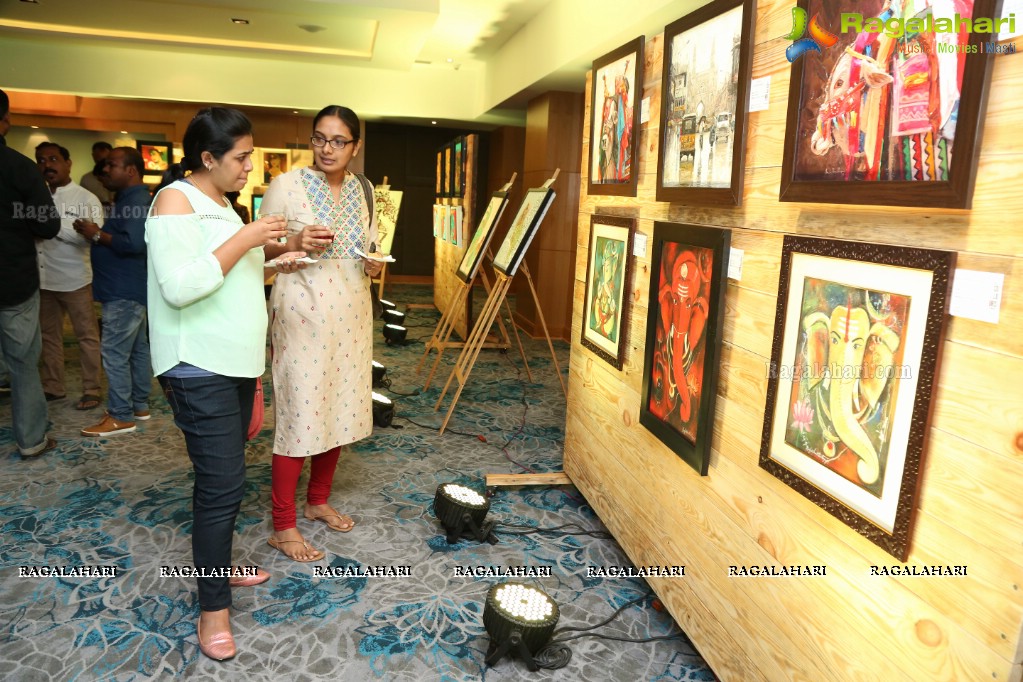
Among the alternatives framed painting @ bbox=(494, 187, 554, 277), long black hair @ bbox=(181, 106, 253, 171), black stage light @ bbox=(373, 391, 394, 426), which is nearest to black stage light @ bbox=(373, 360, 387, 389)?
black stage light @ bbox=(373, 391, 394, 426)

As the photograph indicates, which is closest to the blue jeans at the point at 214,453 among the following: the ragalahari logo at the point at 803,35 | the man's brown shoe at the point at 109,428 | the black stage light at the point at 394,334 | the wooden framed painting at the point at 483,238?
the ragalahari logo at the point at 803,35

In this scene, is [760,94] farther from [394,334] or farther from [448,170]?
[448,170]

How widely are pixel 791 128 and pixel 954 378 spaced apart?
0.74m

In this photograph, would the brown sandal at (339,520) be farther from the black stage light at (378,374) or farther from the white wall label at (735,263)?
the black stage light at (378,374)

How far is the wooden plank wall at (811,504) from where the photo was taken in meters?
1.21

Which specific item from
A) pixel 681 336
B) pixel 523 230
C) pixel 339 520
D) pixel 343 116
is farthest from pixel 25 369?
pixel 681 336

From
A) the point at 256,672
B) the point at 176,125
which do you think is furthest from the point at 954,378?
the point at 176,125

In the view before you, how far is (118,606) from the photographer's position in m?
2.46

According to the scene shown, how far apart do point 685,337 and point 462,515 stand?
1.29 m

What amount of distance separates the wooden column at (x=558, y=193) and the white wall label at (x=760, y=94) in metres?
5.22

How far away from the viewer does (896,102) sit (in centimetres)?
139

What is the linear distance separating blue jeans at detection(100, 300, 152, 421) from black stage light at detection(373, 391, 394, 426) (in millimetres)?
1425

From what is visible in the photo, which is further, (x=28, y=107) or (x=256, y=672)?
(x=28, y=107)

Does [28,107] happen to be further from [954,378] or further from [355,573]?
[954,378]
